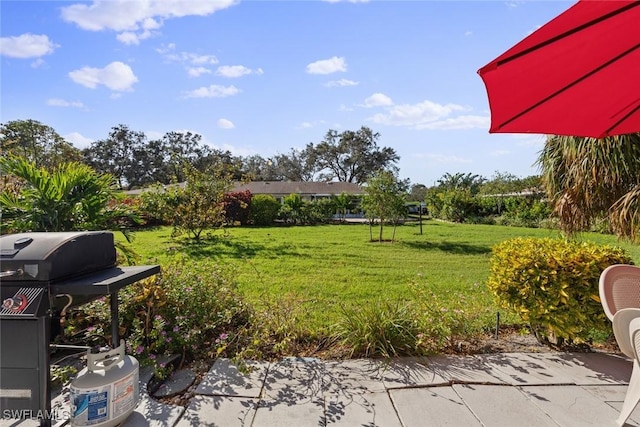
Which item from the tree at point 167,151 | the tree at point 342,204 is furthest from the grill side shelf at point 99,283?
the tree at point 167,151

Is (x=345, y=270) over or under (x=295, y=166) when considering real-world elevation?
under

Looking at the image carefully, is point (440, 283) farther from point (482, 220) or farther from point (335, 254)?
point (482, 220)

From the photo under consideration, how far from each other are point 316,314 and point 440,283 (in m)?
2.93

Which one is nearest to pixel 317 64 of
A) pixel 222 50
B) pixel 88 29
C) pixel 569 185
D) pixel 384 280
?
pixel 222 50

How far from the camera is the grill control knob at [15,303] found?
1686mm

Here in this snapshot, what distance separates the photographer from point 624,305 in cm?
258

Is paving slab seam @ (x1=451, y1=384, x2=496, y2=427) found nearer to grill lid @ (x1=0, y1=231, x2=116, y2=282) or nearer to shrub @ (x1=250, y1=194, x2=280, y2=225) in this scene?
grill lid @ (x1=0, y1=231, x2=116, y2=282)

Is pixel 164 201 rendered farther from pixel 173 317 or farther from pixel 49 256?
pixel 49 256

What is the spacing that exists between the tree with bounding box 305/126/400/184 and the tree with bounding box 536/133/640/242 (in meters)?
39.5

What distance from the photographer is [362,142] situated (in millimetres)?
43594

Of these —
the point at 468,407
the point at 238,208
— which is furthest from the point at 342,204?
the point at 468,407

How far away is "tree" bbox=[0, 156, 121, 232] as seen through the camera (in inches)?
133

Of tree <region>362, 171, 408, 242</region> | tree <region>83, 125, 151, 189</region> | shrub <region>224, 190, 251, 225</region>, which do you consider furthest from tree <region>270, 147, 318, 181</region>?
tree <region>362, 171, 408, 242</region>

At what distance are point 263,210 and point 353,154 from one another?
2691cm
